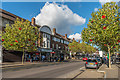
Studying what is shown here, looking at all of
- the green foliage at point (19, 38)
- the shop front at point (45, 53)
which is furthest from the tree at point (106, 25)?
the shop front at point (45, 53)

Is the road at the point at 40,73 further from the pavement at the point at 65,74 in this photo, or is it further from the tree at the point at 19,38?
the tree at the point at 19,38

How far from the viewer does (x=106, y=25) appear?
53.8 feet

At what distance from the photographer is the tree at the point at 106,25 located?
15.8 m

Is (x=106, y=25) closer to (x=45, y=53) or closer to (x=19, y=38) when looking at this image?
(x=19, y=38)

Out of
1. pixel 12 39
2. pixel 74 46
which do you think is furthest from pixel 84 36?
pixel 74 46

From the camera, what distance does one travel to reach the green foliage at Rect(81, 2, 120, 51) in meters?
15.8

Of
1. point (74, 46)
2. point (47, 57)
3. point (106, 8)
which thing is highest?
point (106, 8)

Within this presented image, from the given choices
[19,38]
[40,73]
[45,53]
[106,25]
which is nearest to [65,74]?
[40,73]

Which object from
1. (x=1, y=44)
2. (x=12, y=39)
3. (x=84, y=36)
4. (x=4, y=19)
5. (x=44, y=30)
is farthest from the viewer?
(x=44, y=30)

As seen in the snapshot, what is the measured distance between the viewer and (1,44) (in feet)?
85.0

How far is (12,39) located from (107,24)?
17.1m

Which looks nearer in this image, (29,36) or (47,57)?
(29,36)

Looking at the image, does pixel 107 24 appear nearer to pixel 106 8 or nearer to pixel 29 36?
pixel 106 8

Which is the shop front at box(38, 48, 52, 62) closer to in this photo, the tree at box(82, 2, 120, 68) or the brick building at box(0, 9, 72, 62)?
the brick building at box(0, 9, 72, 62)
